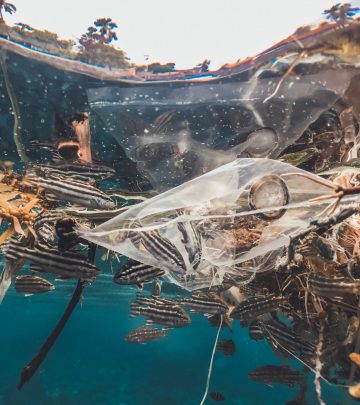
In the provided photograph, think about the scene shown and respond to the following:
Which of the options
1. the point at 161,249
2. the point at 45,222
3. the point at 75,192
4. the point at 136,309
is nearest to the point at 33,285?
the point at 45,222

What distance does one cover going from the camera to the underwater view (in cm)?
365

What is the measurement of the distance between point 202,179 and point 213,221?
1.16 metres

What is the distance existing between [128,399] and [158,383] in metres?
5.40

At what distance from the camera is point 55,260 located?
3928mm

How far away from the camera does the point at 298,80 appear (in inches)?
170

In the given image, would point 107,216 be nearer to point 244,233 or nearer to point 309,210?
point 244,233

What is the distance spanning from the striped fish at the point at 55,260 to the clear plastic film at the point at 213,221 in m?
0.39

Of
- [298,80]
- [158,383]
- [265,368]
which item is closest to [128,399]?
[158,383]

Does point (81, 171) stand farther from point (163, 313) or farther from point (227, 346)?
point (227, 346)

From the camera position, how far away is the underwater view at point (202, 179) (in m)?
3.65

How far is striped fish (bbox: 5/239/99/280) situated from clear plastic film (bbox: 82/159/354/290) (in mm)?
391

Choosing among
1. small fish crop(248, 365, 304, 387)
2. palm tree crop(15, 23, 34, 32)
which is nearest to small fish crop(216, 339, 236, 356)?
small fish crop(248, 365, 304, 387)

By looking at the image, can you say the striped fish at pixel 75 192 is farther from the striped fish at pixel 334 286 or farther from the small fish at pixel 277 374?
the small fish at pixel 277 374

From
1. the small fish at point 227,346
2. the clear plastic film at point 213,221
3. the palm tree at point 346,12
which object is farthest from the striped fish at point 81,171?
the small fish at point 227,346
